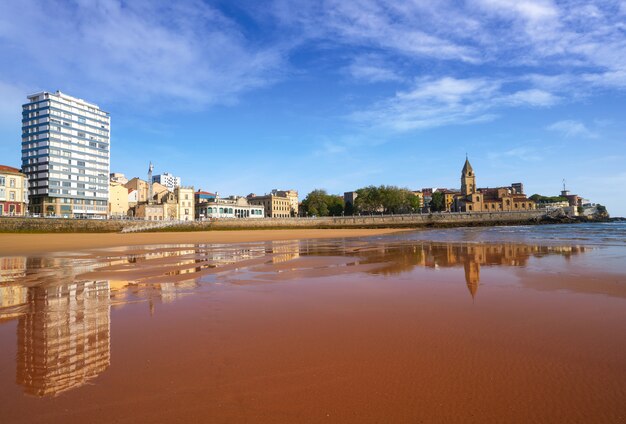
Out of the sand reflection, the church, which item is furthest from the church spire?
the sand reflection

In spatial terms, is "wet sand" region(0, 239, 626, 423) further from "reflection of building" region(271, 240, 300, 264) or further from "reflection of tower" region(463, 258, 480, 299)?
"reflection of building" region(271, 240, 300, 264)

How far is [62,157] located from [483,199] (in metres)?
138

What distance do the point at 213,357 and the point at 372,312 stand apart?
12.1ft

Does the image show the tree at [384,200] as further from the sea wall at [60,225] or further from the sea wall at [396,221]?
the sea wall at [60,225]

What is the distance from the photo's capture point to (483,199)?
446 feet

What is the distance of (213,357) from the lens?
5.19m

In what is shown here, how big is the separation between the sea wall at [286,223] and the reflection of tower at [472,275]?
65097 millimetres

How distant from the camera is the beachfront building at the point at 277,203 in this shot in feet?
451

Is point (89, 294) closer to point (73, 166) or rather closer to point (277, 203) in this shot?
point (73, 166)

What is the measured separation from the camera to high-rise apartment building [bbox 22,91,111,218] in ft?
296

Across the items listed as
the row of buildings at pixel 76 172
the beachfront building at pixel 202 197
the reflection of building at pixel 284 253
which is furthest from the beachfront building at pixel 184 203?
the reflection of building at pixel 284 253

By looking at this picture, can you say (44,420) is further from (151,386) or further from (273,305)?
(273,305)

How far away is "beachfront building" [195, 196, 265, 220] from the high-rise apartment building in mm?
27134

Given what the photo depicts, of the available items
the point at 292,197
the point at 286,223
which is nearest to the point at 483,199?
the point at 292,197
